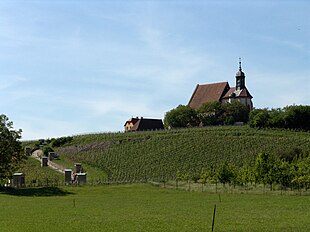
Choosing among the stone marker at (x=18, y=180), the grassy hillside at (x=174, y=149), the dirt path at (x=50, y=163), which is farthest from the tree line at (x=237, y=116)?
the stone marker at (x=18, y=180)

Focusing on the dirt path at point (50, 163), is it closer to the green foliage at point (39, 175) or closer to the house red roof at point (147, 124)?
the green foliage at point (39, 175)

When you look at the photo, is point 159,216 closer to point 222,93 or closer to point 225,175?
point 225,175

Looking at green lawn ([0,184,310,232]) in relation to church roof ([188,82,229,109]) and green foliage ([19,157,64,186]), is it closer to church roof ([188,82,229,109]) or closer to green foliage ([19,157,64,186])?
green foliage ([19,157,64,186])

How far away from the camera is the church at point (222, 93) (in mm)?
120688

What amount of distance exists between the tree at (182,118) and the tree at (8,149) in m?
58.2

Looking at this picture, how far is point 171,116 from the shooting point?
11131cm

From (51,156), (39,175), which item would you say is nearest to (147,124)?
(51,156)

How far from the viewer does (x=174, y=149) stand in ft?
265

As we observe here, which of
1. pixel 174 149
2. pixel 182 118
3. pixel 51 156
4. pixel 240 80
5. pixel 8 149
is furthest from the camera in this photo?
pixel 240 80

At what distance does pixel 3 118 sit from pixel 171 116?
196 feet

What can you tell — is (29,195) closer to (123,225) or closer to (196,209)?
(196,209)

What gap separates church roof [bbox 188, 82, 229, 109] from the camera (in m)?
125

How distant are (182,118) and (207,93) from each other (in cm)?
1960

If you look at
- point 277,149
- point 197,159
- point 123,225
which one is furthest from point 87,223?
point 277,149
